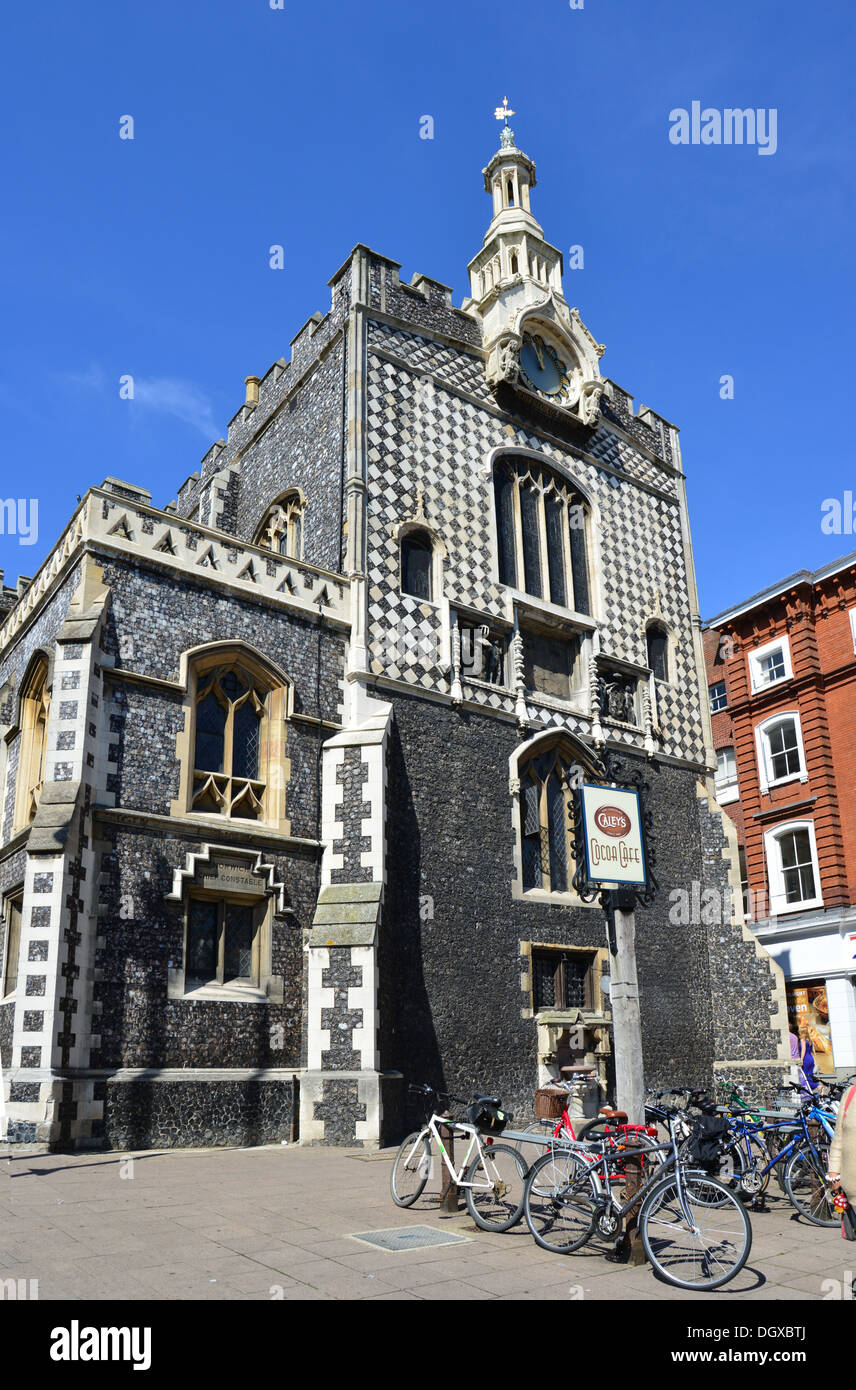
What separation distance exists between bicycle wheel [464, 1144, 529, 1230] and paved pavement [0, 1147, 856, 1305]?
0.13 m

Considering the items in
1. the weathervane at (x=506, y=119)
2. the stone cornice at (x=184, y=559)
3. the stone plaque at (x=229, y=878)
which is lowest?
the stone plaque at (x=229, y=878)

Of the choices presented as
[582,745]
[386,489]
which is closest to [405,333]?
[386,489]

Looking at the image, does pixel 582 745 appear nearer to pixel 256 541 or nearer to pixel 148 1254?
pixel 256 541

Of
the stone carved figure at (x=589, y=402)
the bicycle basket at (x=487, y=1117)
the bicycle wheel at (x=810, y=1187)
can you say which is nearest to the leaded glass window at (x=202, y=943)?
the bicycle basket at (x=487, y=1117)

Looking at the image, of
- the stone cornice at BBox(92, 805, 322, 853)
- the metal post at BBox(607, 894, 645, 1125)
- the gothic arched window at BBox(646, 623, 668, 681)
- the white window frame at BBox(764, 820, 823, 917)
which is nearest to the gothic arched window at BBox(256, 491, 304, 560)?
the stone cornice at BBox(92, 805, 322, 853)

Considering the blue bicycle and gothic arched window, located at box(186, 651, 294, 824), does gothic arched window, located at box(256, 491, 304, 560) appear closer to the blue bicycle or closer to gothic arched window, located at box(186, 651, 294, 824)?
gothic arched window, located at box(186, 651, 294, 824)

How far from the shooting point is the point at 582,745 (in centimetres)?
2052

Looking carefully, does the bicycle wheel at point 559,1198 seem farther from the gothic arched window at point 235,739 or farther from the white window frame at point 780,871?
→ the white window frame at point 780,871

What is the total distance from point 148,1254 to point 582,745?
14.4 metres

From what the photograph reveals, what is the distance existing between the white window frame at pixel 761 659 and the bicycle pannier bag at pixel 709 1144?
22131 millimetres

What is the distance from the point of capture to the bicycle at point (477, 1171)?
330 inches

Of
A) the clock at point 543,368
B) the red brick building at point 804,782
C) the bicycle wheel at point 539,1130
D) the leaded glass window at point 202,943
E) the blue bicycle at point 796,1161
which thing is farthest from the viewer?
the red brick building at point 804,782

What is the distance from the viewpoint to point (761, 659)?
29953 mm

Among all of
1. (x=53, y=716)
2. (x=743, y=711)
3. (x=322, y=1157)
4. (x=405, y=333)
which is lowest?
(x=322, y=1157)
